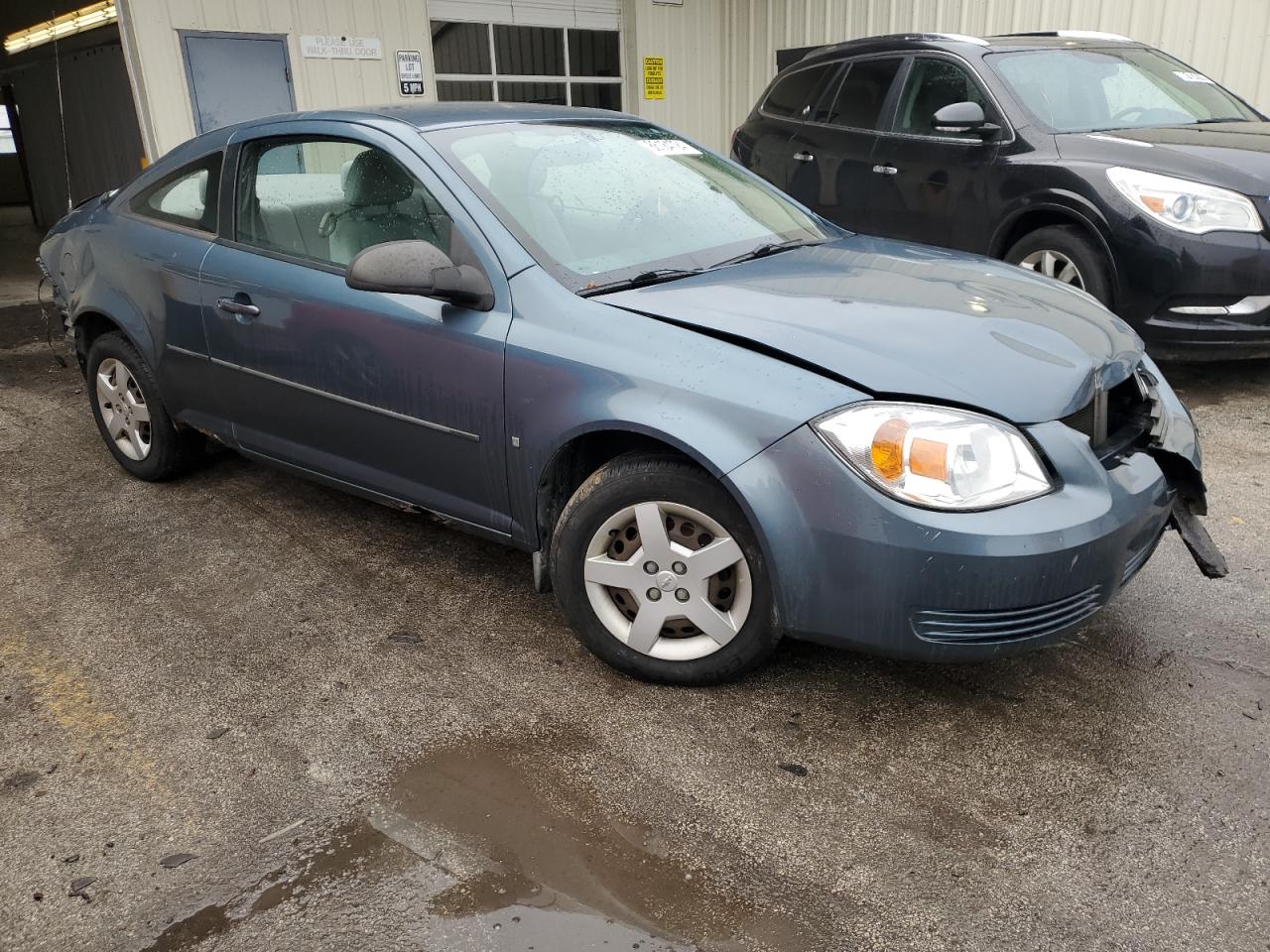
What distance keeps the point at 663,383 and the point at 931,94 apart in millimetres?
4482

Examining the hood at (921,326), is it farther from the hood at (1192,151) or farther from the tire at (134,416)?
the tire at (134,416)

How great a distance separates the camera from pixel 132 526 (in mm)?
4258

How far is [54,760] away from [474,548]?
5.27ft

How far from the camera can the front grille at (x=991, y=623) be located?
2.48m

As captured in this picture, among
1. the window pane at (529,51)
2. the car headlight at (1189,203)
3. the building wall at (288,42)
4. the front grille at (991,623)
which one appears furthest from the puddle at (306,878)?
the window pane at (529,51)

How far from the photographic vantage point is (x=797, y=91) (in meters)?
7.37

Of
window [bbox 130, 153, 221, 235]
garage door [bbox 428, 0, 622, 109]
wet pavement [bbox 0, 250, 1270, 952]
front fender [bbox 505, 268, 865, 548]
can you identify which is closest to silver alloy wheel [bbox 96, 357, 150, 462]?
window [bbox 130, 153, 221, 235]

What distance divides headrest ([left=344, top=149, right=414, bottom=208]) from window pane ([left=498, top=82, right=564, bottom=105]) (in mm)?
7810

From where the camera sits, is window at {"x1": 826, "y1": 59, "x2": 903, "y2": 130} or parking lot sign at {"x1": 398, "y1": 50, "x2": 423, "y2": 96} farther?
parking lot sign at {"x1": 398, "y1": 50, "x2": 423, "y2": 96}

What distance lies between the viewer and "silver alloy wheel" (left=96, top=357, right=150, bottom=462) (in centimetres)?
453

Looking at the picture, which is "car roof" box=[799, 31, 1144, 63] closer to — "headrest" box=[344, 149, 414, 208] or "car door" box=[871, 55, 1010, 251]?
"car door" box=[871, 55, 1010, 251]

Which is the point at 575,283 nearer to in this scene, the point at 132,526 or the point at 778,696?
the point at 778,696

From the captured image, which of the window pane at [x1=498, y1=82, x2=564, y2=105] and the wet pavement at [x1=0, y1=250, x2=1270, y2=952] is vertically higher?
the window pane at [x1=498, y1=82, x2=564, y2=105]

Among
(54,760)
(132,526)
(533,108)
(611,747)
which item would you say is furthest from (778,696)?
(132,526)
